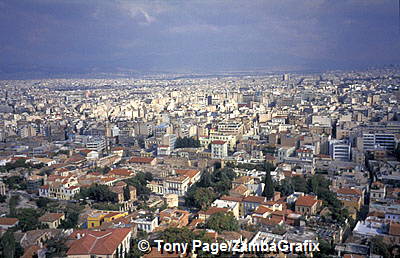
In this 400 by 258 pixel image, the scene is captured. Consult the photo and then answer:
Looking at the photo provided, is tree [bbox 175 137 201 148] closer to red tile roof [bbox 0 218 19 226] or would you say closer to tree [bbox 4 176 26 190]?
tree [bbox 4 176 26 190]

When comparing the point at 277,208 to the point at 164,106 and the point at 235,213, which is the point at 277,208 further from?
the point at 164,106

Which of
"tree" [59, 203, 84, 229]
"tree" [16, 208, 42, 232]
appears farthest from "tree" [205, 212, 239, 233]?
"tree" [16, 208, 42, 232]

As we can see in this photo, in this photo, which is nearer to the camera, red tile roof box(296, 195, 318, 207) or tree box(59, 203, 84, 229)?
tree box(59, 203, 84, 229)

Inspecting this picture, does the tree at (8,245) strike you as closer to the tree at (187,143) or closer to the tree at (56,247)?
the tree at (56,247)

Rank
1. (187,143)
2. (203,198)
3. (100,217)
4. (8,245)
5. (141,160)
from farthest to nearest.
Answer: (187,143)
(141,160)
(203,198)
(100,217)
(8,245)

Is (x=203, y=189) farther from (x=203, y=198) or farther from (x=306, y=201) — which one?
(x=306, y=201)

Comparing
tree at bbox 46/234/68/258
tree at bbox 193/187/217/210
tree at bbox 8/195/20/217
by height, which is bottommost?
tree at bbox 8/195/20/217

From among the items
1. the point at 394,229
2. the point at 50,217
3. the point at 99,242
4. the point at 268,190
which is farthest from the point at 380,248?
the point at 50,217
